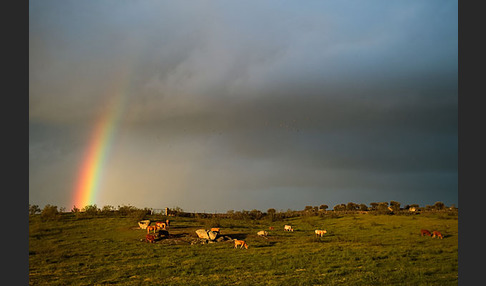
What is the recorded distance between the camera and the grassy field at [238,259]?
2639 centimetres

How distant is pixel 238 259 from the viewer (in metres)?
32.8

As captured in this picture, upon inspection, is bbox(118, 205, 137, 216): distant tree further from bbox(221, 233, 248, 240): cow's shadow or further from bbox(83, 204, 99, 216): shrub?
bbox(221, 233, 248, 240): cow's shadow

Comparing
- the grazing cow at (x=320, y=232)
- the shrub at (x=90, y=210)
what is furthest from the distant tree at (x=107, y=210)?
the grazing cow at (x=320, y=232)

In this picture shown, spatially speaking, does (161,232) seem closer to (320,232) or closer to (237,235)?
(237,235)

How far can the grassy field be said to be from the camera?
86.6ft

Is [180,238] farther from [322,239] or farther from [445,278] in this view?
[445,278]

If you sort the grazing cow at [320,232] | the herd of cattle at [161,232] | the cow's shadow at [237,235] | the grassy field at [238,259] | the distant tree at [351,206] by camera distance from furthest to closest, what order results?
the distant tree at [351,206], the grazing cow at [320,232], the cow's shadow at [237,235], the herd of cattle at [161,232], the grassy field at [238,259]

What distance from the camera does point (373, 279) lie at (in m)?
25.5

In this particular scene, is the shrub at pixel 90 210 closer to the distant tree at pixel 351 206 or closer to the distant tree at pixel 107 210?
the distant tree at pixel 107 210

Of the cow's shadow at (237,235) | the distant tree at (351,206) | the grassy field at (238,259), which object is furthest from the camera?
the distant tree at (351,206)

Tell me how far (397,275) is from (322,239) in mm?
17889

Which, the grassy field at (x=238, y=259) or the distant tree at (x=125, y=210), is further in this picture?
the distant tree at (x=125, y=210)

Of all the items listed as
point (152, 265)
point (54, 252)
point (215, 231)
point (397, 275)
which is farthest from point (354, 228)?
point (54, 252)

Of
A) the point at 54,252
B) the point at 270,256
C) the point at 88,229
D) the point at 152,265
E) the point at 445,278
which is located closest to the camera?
the point at 445,278
